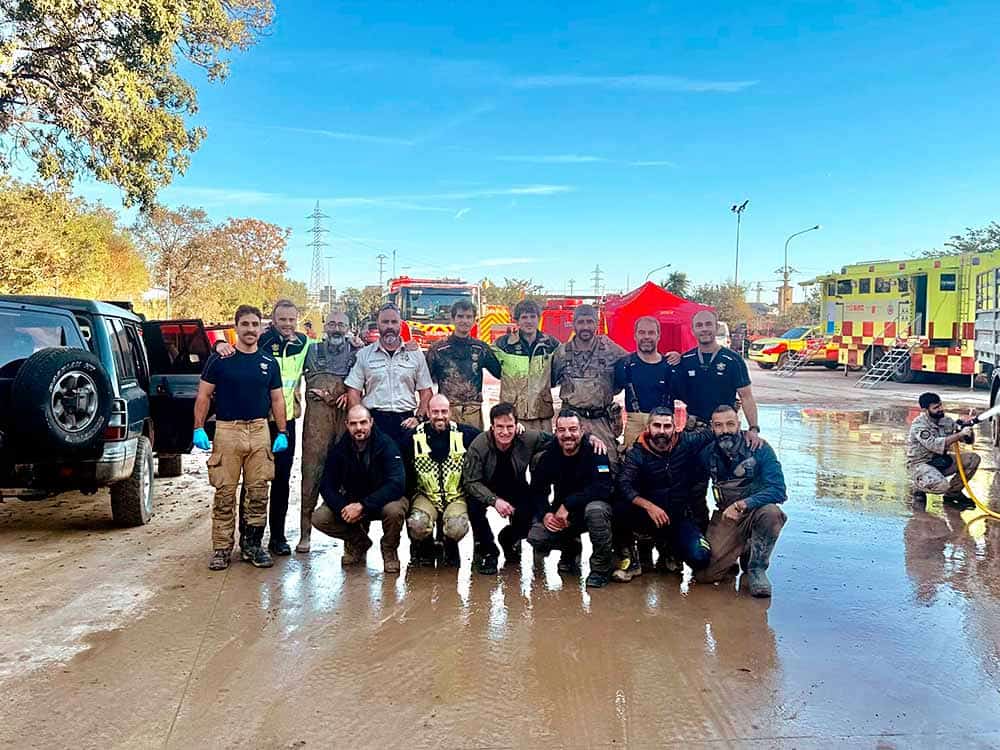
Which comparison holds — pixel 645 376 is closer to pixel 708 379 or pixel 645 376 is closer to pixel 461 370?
pixel 708 379

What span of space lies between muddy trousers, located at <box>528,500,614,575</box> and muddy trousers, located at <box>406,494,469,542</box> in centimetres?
46

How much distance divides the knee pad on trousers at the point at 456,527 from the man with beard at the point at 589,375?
1.24m

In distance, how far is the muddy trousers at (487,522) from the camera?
515 centimetres

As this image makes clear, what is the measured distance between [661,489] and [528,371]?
1.50m

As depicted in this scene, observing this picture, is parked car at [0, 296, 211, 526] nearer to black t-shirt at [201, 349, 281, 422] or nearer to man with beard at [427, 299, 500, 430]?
black t-shirt at [201, 349, 281, 422]

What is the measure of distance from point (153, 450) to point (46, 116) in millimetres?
9152

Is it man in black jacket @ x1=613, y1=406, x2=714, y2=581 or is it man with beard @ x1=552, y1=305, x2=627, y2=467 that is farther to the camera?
man with beard @ x1=552, y1=305, x2=627, y2=467

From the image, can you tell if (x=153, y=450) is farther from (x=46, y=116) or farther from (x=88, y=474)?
(x=46, y=116)

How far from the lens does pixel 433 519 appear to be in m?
5.18

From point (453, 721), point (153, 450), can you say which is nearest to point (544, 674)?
point (453, 721)

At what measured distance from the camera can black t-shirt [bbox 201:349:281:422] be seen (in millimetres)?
5156

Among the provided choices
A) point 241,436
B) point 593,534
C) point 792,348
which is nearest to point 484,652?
point 593,534

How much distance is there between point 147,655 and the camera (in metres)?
3.78

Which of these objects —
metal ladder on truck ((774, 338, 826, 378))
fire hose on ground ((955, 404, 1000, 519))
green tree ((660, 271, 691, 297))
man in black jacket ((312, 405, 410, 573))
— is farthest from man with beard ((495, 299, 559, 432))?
green tree ((660, 271, 691, 297))
